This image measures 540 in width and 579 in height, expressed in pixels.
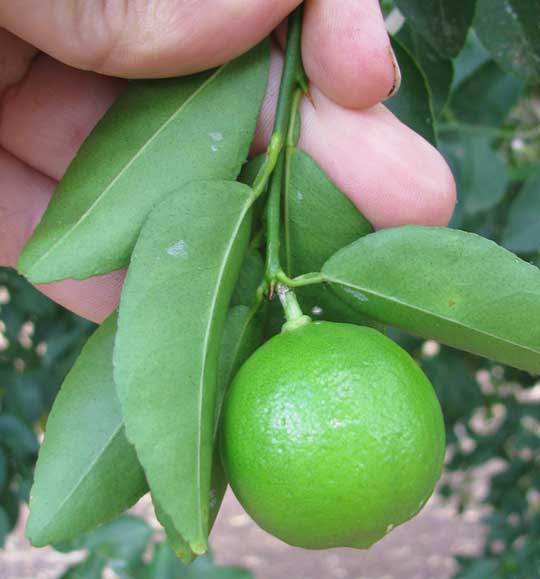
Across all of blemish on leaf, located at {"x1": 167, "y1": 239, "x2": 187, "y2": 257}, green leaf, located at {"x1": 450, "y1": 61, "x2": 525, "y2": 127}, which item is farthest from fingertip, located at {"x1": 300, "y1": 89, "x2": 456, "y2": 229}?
green leaf, located at {"x1": 450, "y1": 61, "x2": 525, "y2": 127}

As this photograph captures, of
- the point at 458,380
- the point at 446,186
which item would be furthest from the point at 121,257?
the point at 458,380

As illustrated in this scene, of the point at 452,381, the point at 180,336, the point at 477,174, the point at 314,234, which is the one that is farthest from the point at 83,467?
the point at 452,381

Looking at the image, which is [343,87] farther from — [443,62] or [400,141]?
[443,62]

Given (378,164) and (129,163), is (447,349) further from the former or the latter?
(129,163)

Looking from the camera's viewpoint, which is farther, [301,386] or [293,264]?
[293,264]

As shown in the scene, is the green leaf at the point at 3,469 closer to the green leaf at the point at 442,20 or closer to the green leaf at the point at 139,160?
the green leaf at the point at 139,160

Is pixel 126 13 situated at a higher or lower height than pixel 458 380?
higher

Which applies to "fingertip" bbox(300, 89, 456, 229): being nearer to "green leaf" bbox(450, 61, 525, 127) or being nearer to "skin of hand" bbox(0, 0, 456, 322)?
"skin of hand" bbox(0, 0, 456, 322)
